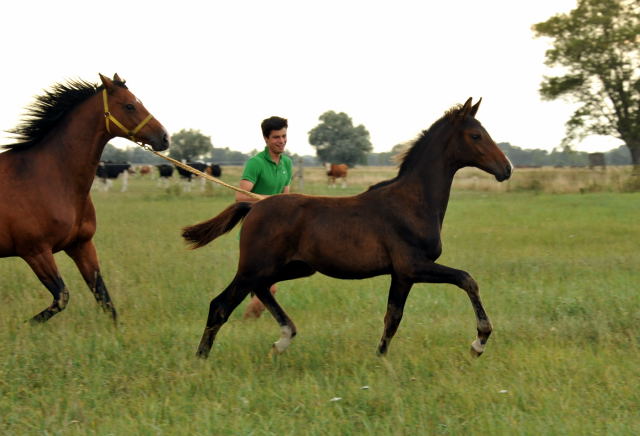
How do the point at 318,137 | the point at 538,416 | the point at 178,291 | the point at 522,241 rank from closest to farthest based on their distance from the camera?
the point at 538,416
the point at 178,291
the point at 522,241
the point at 318,137

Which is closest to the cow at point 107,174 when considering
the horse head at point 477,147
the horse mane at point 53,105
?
the horse mane at point 53,105

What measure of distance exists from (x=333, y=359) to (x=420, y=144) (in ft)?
6.17

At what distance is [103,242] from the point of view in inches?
540

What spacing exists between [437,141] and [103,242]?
936cm

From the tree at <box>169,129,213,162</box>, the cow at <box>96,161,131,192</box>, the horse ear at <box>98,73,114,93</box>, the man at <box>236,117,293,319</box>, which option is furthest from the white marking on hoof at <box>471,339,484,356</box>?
the tree at <box>169,129,213,162</box>

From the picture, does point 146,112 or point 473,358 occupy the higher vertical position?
point 146,112

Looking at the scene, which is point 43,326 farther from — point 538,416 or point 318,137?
point 318,137

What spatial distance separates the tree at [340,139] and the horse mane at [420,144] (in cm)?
9268

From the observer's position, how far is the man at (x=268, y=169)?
700 centimetres

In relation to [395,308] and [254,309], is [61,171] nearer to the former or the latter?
[254,309]

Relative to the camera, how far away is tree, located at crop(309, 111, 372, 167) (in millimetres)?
98875

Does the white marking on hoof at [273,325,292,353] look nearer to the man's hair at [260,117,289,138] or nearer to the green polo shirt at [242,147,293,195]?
the green polo shirt at [242,147,293,195]

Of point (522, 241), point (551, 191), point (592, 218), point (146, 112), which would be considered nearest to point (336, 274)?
point (146, 112)

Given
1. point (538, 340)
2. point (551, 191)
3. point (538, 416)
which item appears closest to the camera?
point (538, 416)
